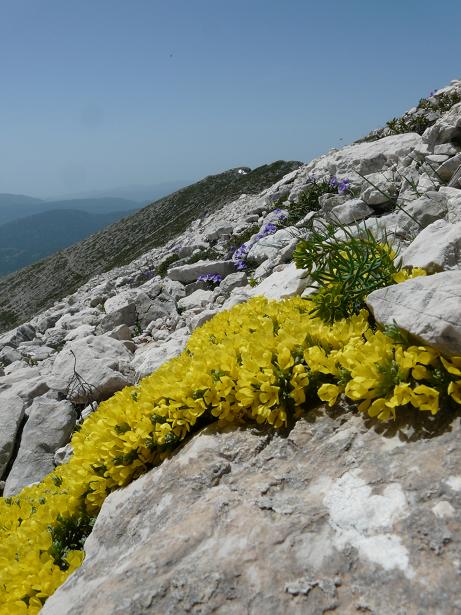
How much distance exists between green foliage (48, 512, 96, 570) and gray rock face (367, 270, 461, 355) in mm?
2975

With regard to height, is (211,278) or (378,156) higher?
(378,156)

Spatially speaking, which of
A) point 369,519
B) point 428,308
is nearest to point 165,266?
point 428,308

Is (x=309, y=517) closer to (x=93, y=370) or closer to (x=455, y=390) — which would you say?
(x=455, y=390)

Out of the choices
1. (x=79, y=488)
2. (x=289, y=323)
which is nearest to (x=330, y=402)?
(x=289, y=323)

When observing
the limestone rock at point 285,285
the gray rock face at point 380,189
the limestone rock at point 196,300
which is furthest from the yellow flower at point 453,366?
the limestone rock at point 196,300

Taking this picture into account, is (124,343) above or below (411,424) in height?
below

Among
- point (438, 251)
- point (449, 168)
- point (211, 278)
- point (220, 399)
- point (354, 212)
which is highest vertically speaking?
point (449, 168)

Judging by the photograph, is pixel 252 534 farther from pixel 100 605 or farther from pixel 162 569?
pixel 100 605

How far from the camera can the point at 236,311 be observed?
237 inches

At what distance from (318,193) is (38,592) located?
38.6ft

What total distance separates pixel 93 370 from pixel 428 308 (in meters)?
6.68

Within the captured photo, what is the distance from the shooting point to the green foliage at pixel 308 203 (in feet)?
45.4

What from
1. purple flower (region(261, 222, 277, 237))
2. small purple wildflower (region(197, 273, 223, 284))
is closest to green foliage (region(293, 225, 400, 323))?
small purple wildflower (region(197, 273, 223, 284))

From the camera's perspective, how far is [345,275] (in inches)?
172
